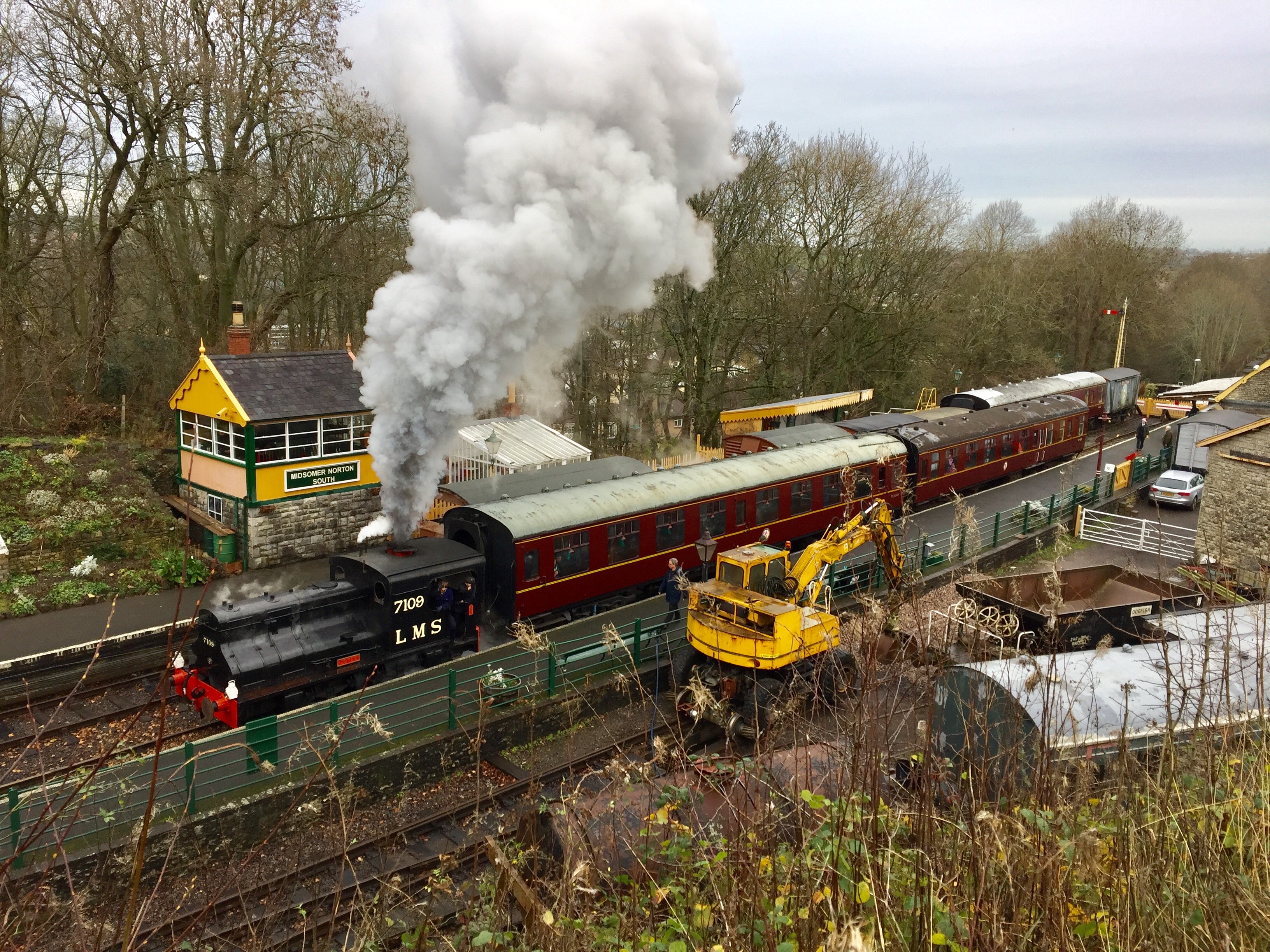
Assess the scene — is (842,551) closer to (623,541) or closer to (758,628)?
(758,628)

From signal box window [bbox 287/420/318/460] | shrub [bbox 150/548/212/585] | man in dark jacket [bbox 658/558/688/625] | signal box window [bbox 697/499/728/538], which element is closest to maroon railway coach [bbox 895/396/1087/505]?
signal box window [bbox 697/499/728/538]

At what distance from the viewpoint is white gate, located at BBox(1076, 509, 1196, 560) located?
18.5 meters

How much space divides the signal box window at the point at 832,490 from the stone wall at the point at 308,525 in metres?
9.58

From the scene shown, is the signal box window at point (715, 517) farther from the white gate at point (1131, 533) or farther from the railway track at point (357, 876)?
the white gate at point (1131, 533)

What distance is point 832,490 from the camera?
1845 centimetres

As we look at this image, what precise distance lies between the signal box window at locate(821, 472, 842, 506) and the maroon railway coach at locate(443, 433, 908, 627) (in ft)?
0.08

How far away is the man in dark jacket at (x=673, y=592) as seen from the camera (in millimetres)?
11906

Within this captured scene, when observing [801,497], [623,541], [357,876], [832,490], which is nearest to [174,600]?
[623,541]

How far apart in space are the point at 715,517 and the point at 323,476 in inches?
324

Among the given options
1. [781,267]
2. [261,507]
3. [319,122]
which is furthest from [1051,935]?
[781,267]

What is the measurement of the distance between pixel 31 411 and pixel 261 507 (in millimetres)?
10534

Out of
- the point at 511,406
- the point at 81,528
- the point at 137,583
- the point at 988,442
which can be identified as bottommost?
the point at 137,583

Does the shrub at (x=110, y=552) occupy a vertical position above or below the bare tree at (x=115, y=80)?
below

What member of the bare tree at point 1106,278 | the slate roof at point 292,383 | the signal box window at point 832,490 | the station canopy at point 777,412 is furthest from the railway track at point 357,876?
the bare tree at point 1106,278
